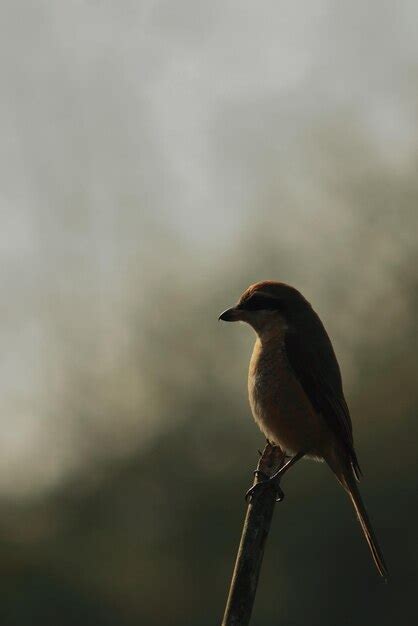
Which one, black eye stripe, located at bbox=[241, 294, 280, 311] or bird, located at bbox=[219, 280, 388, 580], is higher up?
black eye stripe, located at bbox=[241, 294, 280, 311]

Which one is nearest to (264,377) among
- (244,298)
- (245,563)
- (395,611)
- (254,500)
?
(244,298)

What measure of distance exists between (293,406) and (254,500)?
5.87ft

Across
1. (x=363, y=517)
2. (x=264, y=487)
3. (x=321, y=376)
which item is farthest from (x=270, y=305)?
(x=264, y=487)

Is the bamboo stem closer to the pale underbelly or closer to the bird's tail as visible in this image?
the bird's tail

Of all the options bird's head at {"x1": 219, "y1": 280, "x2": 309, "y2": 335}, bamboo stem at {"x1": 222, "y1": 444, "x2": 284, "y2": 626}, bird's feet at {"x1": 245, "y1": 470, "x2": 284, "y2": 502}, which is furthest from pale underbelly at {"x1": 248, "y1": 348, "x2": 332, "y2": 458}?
bamboo stem at {"x1": 222, "y1": 444, "x2": 284, "y2": 626}

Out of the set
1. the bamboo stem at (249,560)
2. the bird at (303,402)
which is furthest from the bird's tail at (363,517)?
the bamboo stem at (249,560)

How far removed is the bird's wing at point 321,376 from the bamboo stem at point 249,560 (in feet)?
4.23

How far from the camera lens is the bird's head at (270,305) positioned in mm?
7672

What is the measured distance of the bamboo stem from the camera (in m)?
4.62

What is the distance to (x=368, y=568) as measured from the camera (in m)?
19.1

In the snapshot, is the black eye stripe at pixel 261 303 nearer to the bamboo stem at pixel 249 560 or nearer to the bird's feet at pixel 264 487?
the bird's feet at pixel 264 487

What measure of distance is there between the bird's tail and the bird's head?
41.6 inches

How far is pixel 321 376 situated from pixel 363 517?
0.93 m

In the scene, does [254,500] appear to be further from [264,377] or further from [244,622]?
[264,377]
